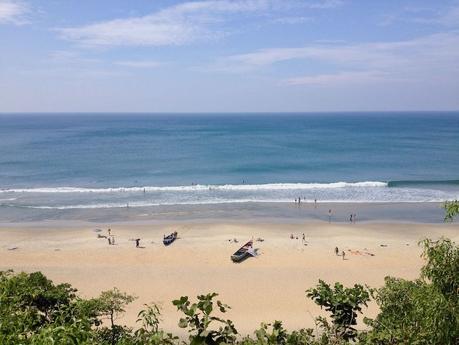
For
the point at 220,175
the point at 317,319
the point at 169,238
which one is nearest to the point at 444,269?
the point at 317,319

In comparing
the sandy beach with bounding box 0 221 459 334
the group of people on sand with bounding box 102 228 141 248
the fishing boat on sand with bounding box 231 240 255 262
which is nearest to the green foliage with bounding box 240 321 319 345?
the sandy beach with bounding box 0 221 459 334

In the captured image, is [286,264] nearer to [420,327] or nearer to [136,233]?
[136,233]

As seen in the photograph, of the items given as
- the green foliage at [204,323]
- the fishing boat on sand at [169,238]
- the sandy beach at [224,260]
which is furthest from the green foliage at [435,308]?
the fishing boat on sand at [169,238]

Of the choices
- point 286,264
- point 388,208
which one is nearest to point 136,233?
point 286,264

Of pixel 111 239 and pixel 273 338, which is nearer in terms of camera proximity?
pixel 273 338

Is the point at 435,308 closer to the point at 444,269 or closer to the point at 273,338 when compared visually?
the point at 444,269

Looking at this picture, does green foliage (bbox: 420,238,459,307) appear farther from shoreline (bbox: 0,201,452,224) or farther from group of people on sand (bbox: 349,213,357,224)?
group of people on sand (bbox: 349,213,357,224)
